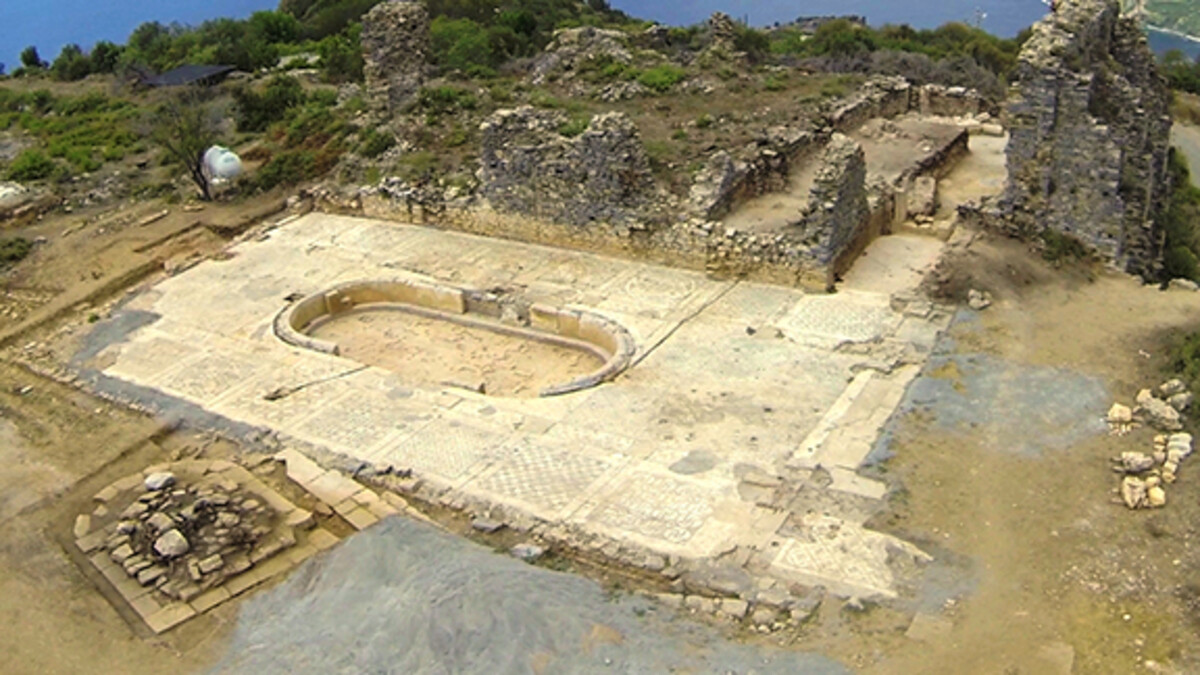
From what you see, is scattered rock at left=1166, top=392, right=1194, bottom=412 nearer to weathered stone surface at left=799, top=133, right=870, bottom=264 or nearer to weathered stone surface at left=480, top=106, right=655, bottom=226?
weathered stone surface at left=799, top=133, right=870, bottom=264

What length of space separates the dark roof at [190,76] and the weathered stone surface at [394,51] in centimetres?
1527

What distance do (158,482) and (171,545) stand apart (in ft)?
3.84

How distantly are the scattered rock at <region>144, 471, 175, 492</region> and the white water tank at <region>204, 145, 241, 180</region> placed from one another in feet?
34.1

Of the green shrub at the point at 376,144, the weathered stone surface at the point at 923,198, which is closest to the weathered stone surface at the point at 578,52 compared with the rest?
the green shrub at the point at 376,144

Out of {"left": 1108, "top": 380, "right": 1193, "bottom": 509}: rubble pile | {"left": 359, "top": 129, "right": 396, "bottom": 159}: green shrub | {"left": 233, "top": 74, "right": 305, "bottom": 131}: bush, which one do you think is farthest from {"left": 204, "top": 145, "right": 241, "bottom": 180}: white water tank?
{"left": 1108, "top": 380, "right": 1193, "bottom": 509}: rubble pile

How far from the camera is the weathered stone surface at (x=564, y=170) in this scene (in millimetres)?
15812

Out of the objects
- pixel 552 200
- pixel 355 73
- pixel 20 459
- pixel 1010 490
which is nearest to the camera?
pixel 1010 490

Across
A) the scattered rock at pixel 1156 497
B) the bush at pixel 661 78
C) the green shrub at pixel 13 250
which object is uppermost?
the bush at pixel 661 78

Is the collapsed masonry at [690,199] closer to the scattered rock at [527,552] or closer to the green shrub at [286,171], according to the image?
the green shrub at [286,171]

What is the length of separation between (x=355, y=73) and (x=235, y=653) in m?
23.3

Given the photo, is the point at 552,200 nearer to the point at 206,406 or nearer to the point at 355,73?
the point at 206,406

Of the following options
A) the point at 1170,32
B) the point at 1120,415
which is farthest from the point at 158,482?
the point at 1170,32

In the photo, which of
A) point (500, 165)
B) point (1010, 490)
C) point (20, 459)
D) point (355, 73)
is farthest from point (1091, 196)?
point (355, 73)

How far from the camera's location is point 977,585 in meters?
8.95
